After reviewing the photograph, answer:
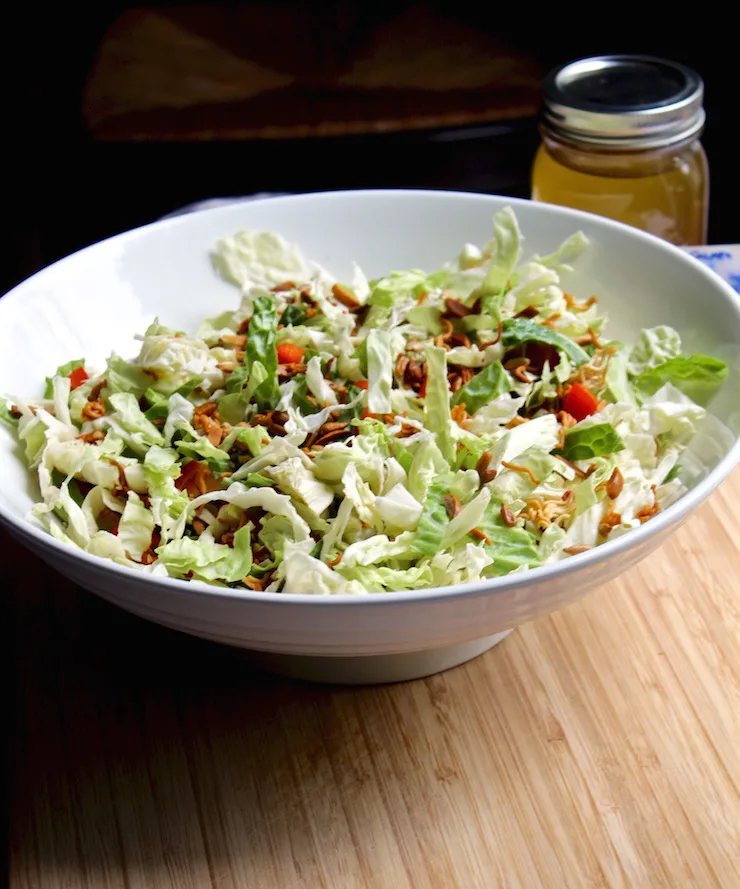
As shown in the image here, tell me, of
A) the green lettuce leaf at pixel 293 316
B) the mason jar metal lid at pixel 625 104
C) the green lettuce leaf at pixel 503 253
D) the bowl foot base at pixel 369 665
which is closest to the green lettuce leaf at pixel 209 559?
the bowl foot base at pixel 369 665

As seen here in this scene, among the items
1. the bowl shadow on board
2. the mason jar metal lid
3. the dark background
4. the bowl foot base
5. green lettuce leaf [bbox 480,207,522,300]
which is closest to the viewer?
the bowl shadow on board

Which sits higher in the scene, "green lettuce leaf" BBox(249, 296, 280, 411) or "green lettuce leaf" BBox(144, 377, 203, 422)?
"green lettuce leaf" BBox(249, 296, 280, 411)

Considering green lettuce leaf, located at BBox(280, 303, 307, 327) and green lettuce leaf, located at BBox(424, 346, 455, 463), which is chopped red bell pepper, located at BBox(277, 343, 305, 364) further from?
green lettuce leaf, located at BBox(424, 346, 455, 463)

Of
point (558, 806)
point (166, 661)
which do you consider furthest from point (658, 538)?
point (166, 661)

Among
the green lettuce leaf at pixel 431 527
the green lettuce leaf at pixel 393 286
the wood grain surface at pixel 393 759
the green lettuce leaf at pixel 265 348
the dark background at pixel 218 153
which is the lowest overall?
the dark background at pixel 218 153

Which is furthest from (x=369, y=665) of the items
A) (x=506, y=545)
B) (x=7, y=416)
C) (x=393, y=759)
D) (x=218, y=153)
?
(x=218, y=153)

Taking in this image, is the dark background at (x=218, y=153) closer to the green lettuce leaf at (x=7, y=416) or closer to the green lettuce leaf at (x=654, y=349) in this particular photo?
the green lettuce leaf at (x=654, y=349)

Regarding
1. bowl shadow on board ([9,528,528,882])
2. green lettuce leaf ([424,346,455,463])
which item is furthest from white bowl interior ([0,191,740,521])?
green lettuce leaf ([424,346,455,463])

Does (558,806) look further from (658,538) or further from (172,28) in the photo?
(172,28)

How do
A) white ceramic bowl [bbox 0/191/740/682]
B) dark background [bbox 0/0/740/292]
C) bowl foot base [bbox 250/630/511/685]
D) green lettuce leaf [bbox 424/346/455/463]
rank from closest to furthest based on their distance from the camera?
1. white ceramic bowl [bbox 0/191/740/682]
2. bowl foot base [bbox 250/630/511/685]
3. green lettuce leaf [bbox 424/346/455/463]
4. dark background [bbox 0/0/740/292]
